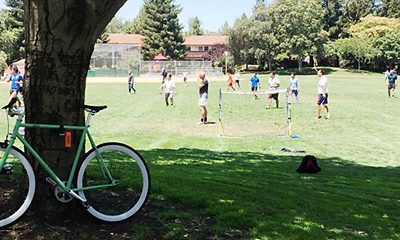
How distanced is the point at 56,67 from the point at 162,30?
82057 mm

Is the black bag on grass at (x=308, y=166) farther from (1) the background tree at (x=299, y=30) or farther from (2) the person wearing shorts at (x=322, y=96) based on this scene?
(1) the background tree at (x=299, y=30)

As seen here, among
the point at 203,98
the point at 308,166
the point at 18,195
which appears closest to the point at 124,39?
the point at 203,98

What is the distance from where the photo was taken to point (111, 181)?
4.44 meters

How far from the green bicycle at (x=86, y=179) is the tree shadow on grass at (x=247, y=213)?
0.16m

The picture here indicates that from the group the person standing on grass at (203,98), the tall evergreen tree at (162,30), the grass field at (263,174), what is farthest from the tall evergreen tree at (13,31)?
the person standing on grass at (203,98)

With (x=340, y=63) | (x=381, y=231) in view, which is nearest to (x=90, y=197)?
(x=381, y=231)

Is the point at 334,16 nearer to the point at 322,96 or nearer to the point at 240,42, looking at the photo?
the point at 240,42

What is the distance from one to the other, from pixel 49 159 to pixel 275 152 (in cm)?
878

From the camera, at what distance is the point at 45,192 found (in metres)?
4.09

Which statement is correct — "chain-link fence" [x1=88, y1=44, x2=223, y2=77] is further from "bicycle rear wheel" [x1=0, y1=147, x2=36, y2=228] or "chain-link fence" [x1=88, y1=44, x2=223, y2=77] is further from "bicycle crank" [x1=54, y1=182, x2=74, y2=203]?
"bicycle crank" [x1=54, y1=182, x2=74, y2=203]

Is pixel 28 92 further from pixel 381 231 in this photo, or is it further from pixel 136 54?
pixel 136 54

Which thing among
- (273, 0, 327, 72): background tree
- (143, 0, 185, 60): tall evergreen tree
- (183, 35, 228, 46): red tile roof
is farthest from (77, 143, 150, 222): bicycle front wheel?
(183, 35, 228, 46): red tile roof

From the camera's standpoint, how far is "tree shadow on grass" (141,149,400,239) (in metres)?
4.36

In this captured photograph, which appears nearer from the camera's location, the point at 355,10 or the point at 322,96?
the point at 322,96
